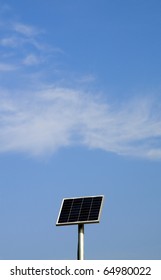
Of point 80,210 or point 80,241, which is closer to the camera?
point 80,241

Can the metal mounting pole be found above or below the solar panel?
below

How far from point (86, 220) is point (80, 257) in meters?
2.14

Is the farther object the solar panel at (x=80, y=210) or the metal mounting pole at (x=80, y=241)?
the solar panel at (x=80, y=210)

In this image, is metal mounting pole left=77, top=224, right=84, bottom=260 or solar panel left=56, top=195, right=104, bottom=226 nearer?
metal mounting pole left=77, top=224, right=84, bottom=260

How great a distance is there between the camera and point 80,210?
30703 millimetres

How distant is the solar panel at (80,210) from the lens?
30.2 metres

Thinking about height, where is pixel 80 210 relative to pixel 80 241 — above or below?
above

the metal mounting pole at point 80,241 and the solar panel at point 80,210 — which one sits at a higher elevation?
the solar panel at point 80,210

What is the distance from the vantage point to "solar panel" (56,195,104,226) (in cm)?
3017
